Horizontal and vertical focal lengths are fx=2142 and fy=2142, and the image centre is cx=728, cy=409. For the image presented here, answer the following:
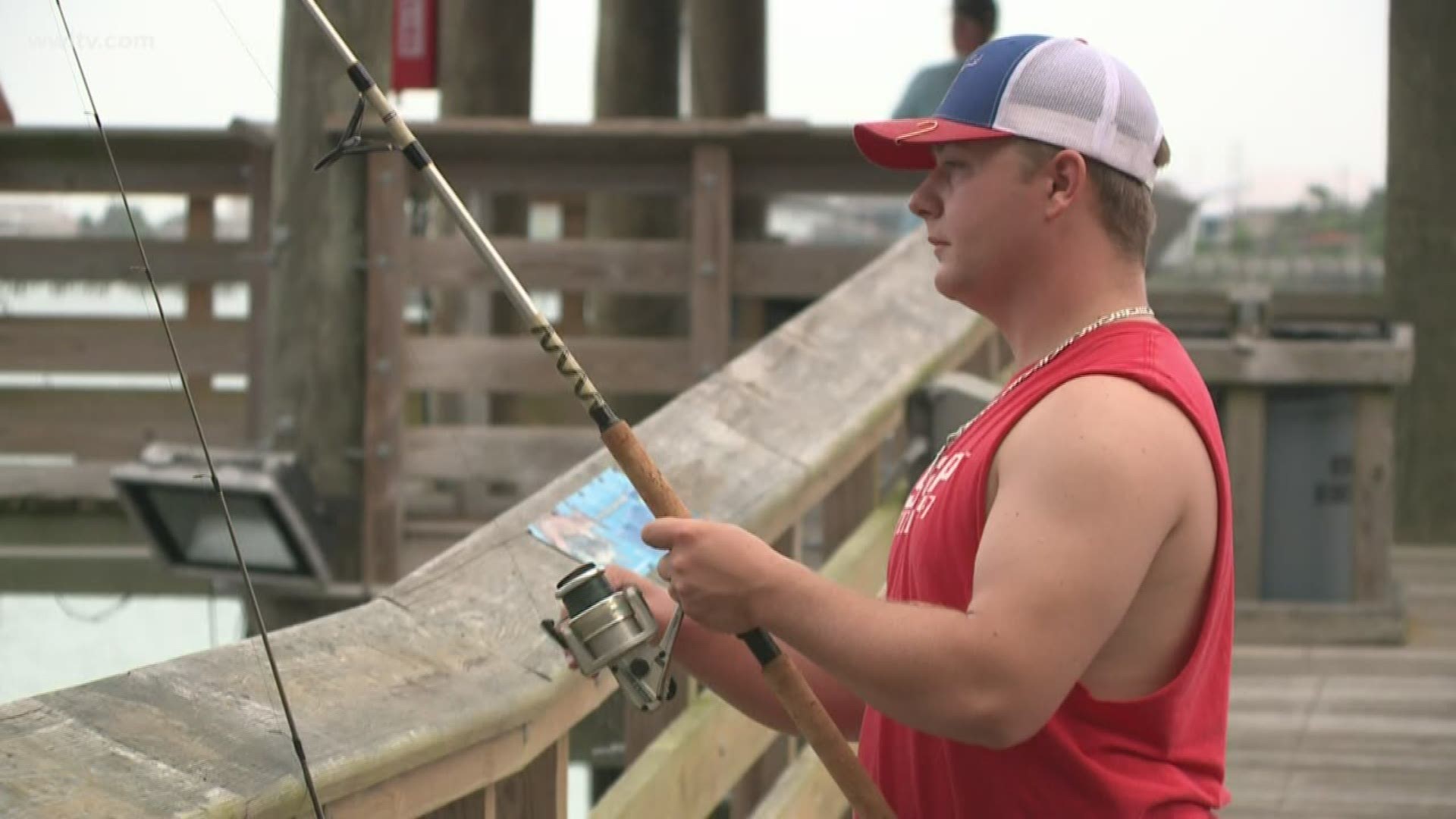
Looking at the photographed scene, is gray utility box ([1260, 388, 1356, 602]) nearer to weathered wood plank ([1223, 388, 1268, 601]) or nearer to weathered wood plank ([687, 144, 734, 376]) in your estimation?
weathered wood plank ([1223, 388, 1268, 601])

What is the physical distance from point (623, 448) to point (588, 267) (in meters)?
5.17

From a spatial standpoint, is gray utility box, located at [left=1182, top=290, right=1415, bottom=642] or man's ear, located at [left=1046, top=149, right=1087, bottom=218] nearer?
man's ear, located at [left=1046, top=149, right=1087, bottom=218]

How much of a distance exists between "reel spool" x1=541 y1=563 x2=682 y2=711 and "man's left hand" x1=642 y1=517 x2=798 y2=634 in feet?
0.46

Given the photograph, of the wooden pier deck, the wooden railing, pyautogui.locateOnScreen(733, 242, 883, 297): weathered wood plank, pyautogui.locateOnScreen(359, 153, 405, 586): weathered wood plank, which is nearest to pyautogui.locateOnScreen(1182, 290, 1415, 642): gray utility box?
the wooden pier deck

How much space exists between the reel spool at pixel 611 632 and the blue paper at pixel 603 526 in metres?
0.52

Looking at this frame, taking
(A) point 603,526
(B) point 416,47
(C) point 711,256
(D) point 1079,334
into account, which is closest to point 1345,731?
(C) point 711,256

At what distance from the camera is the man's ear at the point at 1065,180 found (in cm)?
185

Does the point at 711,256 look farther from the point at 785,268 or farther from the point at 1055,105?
the point at 1055,105

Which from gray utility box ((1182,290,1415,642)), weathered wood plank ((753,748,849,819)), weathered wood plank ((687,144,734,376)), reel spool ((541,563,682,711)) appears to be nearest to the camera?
reel spool ((541,563,682,711))

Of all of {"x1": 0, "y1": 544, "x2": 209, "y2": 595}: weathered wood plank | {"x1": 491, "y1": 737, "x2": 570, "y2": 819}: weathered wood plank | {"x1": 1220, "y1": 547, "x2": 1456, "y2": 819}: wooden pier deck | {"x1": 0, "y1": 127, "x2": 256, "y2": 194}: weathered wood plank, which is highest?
{"x1": 0, "y1": 127, "x2": 256, "y2": 194}: weathered wood plank

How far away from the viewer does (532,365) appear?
21.1ft

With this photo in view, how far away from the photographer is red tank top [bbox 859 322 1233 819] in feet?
5.87

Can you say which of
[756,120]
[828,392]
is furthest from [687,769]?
[756,120]

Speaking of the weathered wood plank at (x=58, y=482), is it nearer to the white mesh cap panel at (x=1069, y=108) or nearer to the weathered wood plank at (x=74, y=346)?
the weathered wood plank at (x=74, y=346)
